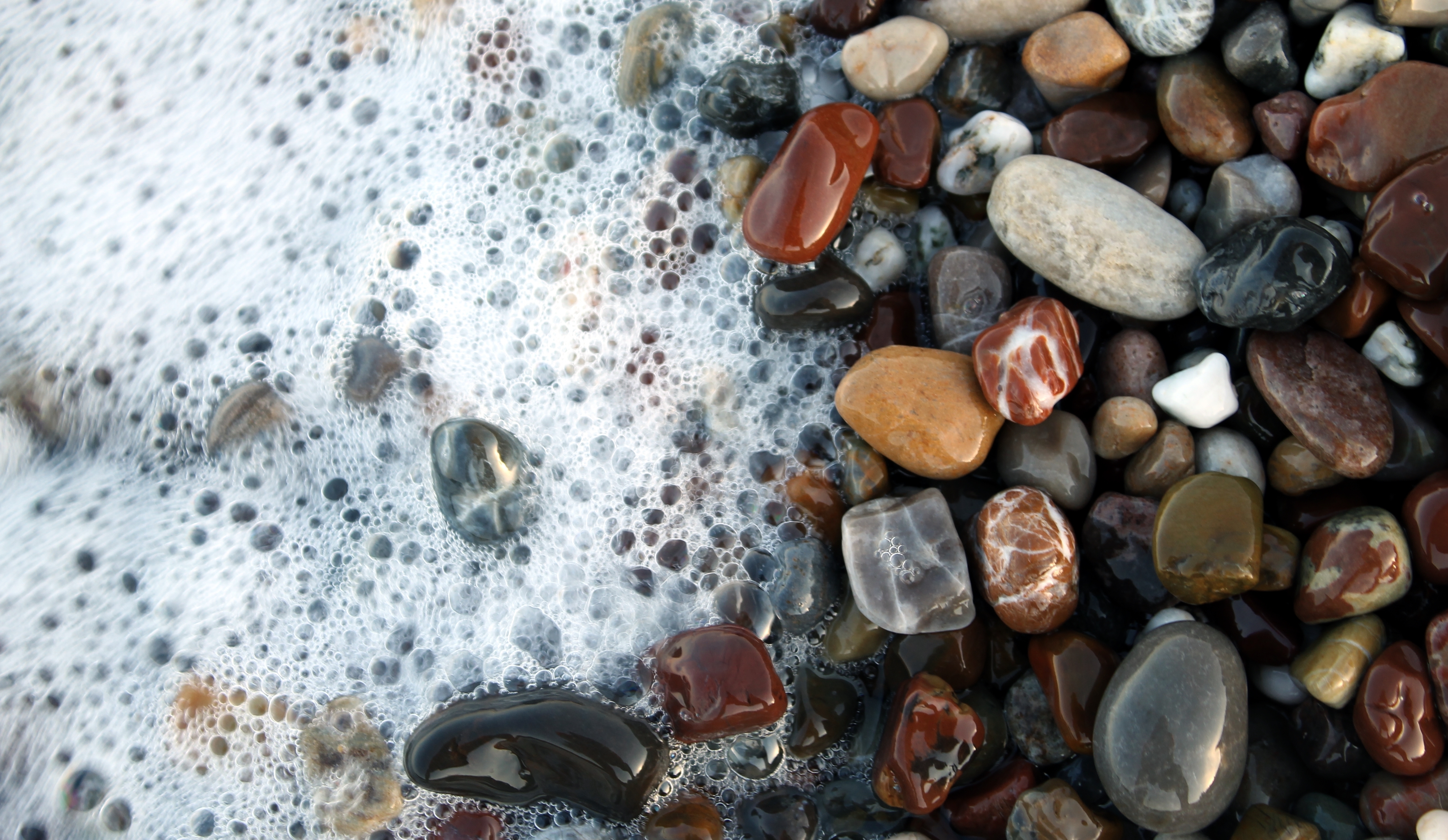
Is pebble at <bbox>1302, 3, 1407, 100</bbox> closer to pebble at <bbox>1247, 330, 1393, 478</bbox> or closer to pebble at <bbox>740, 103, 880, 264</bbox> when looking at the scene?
pebble at <bbox>1247, 330, 1393, 478</bbox>

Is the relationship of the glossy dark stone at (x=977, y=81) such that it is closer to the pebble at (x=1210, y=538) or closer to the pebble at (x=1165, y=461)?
the pebble at (x=1165, y=461)

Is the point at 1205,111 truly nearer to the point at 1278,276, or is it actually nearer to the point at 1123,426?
the point at 1278,276

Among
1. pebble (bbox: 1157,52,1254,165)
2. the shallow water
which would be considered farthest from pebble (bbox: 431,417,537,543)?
pebble (bbox: 1157,52,1254,165)

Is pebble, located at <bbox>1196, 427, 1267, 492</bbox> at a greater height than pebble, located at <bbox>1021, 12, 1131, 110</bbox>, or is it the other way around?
pebble, located at <bbox>1021, 12, 1131, 110</bbox>

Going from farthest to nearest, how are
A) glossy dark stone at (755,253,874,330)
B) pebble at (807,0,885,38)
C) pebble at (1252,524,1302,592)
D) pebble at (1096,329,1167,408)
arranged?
1. pebble at (807,0,885,38)
2. glossy dark stone at (755,253,874,330)
3. pebble at (1096,329,1167,408)
4. pebble at (1252,524,1302,592)

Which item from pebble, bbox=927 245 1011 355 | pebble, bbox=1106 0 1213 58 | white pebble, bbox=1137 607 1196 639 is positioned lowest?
white pebble, bbox=1137 607 1196 639

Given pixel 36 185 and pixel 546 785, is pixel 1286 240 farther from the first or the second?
pixel 36 185

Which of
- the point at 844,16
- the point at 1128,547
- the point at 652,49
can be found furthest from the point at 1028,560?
the point at 652,49
